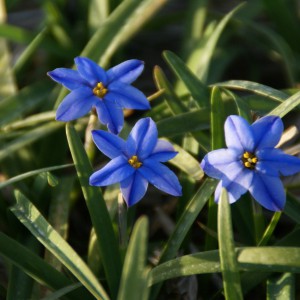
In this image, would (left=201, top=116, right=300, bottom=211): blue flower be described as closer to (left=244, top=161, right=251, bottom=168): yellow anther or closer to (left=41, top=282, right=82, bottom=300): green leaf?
(left=244, top=161, right=251, bottom=168): yellow anther

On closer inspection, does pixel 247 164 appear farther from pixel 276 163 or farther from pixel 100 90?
pixel 100 90

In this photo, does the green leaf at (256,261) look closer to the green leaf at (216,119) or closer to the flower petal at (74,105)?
the green leaf at (216,119)

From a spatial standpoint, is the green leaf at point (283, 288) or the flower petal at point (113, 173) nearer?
the flower petal at point (113, 173)

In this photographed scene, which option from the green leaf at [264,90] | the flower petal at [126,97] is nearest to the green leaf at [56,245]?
the flower petal at [126,97]

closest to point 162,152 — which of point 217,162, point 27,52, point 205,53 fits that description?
point 217,162

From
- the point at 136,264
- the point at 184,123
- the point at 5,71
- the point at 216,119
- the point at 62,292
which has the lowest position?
the point at 136,264
